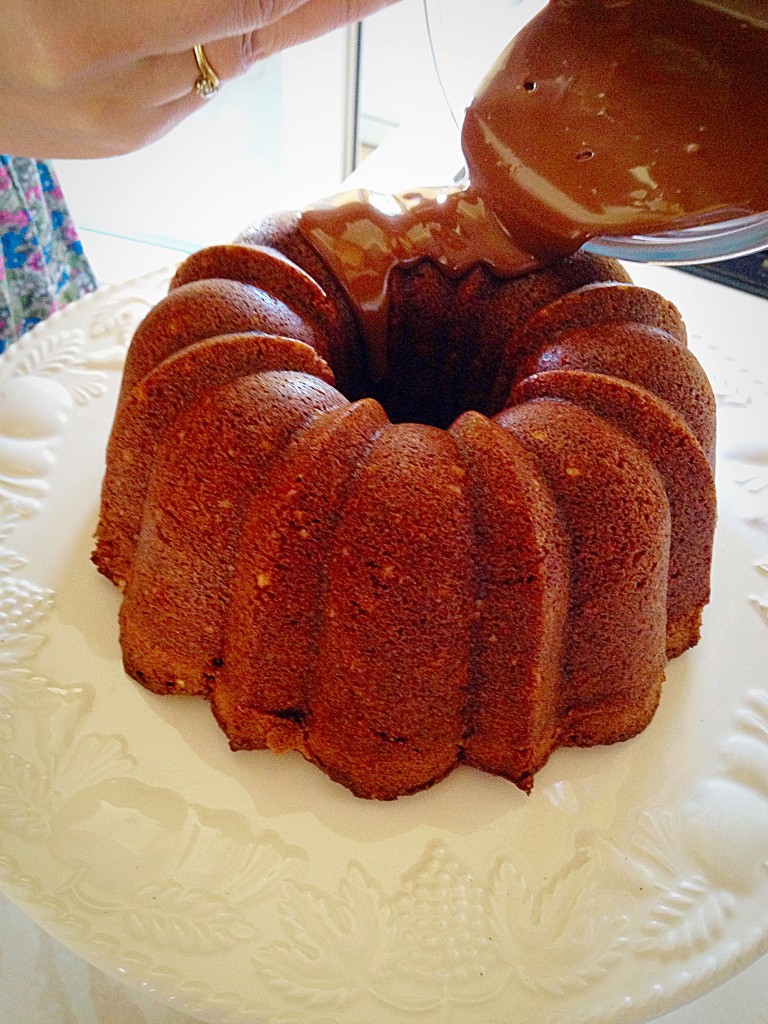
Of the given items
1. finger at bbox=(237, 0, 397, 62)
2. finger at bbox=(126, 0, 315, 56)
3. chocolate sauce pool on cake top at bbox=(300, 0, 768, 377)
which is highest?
finger at bbox=(126, 0, 315, 56)

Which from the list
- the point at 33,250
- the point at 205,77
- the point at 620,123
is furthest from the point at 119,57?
the point at 33,250

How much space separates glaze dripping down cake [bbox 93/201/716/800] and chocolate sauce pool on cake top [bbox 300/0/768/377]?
0.18 metres

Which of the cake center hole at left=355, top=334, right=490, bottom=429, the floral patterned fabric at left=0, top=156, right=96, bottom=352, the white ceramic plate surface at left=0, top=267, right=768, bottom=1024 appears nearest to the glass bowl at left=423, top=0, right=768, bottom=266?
the cake center hole at left=355, top=334, right=490, bottom=429

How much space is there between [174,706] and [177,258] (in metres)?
1.55

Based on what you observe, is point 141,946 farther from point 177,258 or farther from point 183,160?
point 183,160

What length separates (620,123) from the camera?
118 centimetres

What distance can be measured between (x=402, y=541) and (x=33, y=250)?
4.29 feet

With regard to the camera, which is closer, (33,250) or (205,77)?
(205,77)

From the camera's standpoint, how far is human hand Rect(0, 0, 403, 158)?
3.68 feet

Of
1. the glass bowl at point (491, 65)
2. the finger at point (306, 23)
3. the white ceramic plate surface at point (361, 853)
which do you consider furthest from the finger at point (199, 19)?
the white ceramic plate surface at point (361, 853)

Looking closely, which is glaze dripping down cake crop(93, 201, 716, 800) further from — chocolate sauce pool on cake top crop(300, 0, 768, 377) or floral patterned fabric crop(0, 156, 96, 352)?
floral patterned fabric crop(0, 156, 96, 352)

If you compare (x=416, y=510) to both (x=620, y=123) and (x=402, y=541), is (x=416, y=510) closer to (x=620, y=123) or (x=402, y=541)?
(x=402, y=541)

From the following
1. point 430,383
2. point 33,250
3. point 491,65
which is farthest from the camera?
point 33,250

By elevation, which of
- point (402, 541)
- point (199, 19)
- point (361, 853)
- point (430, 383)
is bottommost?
point (361, 853)
